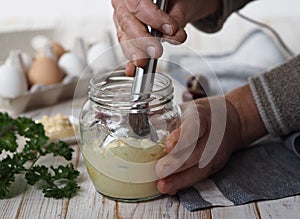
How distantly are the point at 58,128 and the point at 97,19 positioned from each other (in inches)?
38.6

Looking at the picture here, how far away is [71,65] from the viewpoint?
4.42 ft

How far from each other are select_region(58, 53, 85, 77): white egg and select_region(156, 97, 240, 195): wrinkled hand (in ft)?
1.58

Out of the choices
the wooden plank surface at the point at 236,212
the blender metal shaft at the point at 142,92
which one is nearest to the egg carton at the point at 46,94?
the blender metal shaft at the point at 142,92

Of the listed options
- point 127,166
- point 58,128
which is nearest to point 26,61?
point 58,128

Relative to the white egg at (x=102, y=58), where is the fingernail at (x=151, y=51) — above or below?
above

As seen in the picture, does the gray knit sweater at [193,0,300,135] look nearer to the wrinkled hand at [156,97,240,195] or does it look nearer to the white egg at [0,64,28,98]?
the wrinkled hand at [156,97,240,195]

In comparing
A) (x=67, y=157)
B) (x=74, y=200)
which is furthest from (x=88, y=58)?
(x=74, y=200)

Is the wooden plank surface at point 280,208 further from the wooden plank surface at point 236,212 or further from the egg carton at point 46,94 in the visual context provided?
the egg carton at point 46,94

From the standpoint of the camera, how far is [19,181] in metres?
0.92

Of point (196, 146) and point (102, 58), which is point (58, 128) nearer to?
point (102, 58)

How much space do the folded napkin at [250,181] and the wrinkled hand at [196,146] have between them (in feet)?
0.06

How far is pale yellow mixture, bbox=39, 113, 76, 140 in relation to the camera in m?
1.06

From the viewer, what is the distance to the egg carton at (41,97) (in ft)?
4.07

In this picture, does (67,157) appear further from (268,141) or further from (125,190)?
(268,141)
